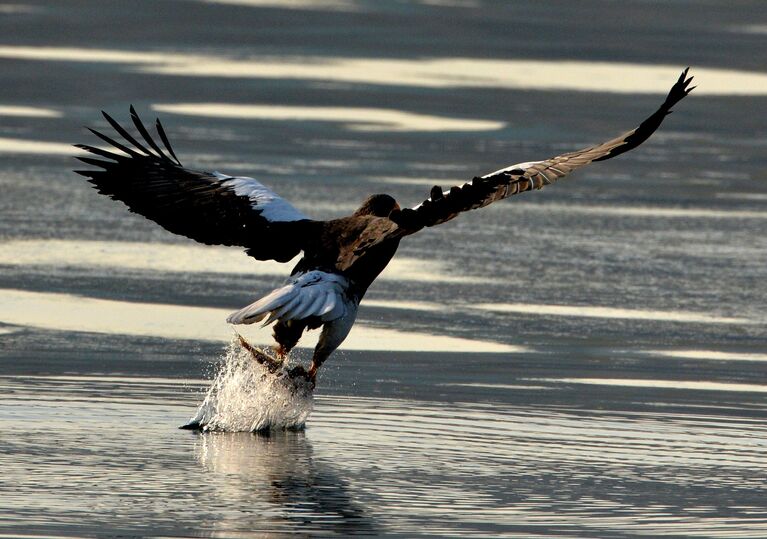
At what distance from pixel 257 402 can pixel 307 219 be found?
45.2 inches

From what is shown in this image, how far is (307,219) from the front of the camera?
32.8ft

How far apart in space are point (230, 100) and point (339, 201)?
14.2 ft

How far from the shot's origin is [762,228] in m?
14.6

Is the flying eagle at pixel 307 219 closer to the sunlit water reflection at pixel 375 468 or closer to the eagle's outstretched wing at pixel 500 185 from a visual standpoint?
the eagle's outstretched wing at pixel 500 185

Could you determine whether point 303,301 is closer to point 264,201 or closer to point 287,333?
point 287,333

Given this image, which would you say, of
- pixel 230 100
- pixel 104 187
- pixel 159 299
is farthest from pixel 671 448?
pixel 230 100

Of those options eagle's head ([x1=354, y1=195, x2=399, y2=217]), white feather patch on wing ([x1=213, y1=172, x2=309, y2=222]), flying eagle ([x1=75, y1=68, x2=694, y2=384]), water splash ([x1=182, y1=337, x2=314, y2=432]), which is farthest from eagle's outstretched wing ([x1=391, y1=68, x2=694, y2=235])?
white feather patch on wing ([x1=213, y1=172, x2=309, y2=222])

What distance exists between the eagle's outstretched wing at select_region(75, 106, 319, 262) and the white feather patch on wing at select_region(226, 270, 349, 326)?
89 cm

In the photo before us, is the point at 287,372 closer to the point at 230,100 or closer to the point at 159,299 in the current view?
the point at 159,299

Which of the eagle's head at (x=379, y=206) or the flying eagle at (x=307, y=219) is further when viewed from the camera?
the eagle's head at (x=379, y=206)

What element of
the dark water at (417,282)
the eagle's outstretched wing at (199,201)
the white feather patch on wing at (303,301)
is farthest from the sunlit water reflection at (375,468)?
the eagle's outstretched wing at (199,201)

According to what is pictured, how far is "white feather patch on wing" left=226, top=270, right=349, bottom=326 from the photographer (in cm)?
863

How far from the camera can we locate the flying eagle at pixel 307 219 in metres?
8.98

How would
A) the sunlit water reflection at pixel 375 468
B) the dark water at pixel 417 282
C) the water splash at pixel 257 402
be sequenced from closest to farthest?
the sunlit water reflection at pixel 375 468 < the dark water at pixel 417 282 < the water splash at pixel 257 402
